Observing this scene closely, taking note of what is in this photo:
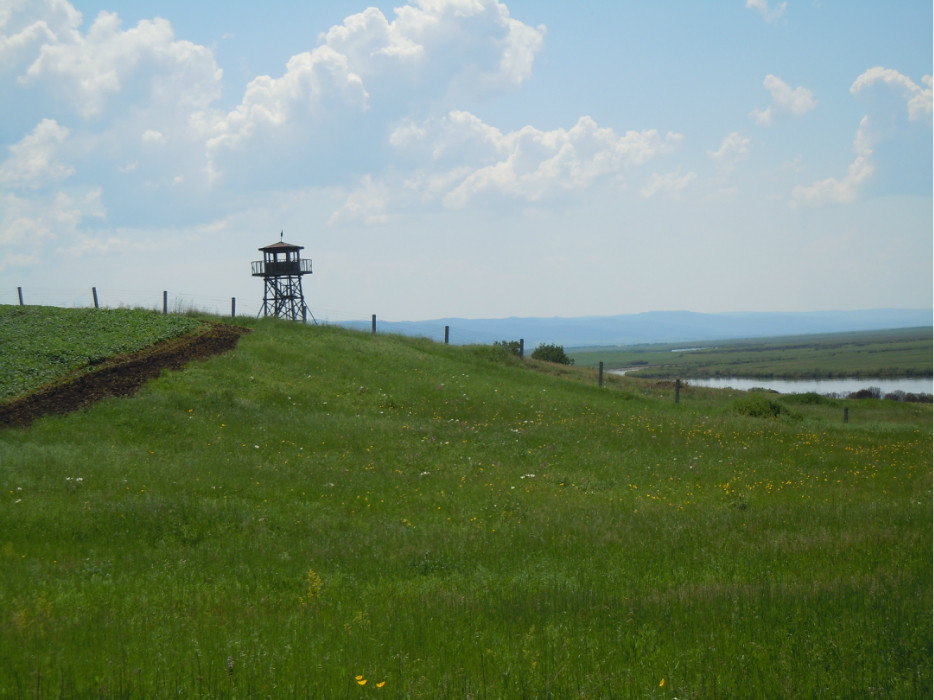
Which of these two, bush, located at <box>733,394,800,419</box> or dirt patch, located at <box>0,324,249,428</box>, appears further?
bush, located at <box>733,394,800,419</box>

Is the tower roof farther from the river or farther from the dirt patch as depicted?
the river

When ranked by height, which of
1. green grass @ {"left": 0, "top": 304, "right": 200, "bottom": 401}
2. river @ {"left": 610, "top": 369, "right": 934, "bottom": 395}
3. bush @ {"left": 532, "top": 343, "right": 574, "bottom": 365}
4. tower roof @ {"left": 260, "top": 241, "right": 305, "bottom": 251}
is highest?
tower roof @ {"left": 260, "top": 241, "right": 305, "bottom": 251}

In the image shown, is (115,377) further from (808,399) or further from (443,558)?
(808,399)

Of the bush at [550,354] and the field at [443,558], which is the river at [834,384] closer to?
the bush at [550,354]

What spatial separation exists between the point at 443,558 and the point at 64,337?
26653 mm

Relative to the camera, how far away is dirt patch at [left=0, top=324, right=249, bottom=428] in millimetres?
22625

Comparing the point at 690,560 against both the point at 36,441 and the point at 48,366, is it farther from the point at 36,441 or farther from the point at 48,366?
the point at 48,366

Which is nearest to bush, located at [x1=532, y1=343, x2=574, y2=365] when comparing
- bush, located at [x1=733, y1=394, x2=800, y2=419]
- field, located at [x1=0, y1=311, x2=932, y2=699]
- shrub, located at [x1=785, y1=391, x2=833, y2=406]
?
shrub, located at [x1=785, y1=391, x2=833, y2=406]

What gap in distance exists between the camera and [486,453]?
893 inches

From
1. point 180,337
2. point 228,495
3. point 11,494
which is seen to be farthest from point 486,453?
point 180,337

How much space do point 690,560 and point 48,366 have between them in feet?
82.4

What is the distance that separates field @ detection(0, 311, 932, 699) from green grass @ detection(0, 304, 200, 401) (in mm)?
3281

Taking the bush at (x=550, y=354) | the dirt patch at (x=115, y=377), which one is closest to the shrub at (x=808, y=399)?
the bush at (x=550, y=354)

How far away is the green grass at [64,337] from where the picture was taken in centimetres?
2553
